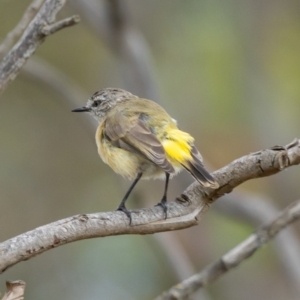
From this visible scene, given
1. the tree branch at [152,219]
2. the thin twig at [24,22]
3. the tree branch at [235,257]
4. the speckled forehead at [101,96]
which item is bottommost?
the tree branch at [235,257]

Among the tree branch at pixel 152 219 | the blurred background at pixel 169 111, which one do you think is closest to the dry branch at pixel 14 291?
the tree branch at pixel 152 219

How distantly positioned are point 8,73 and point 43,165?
5.04m

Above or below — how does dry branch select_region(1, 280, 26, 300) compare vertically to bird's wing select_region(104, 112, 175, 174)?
below

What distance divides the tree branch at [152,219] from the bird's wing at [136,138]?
1.23ft

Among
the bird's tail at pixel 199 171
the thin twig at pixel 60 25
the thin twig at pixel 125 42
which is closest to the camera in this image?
the bird's tail at pixel 199 171

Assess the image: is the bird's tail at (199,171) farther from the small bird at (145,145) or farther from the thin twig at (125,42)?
the thin twig at (125,42)

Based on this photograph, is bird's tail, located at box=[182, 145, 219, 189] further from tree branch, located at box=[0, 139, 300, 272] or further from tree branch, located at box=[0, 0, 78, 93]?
tree branch, located at box=[0, 0, 78, 93]

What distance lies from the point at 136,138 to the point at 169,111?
2.49 metres

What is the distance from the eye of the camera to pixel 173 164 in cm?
354

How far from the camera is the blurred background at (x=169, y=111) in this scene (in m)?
5.75

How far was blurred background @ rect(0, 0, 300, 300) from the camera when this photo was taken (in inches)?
226

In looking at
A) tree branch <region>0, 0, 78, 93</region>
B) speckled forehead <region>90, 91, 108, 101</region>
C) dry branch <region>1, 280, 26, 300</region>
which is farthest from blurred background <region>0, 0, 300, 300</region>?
dry branch <region>1, 280, 26, 300</region>

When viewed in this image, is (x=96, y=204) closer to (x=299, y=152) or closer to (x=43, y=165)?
(x=43, y=165)

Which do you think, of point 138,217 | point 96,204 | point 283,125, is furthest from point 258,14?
point 138,217
